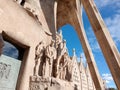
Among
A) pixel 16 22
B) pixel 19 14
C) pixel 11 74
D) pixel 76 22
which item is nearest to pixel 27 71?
pixel 11 74

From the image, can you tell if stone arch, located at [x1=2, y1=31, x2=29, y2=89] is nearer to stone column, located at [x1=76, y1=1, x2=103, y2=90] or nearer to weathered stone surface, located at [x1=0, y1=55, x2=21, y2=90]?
weathered stone surface, located at [x1=0, y1=55, x2=21, y2=90]

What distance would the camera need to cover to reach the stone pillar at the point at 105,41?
20.8 feet

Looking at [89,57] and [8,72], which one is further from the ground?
[89,57]

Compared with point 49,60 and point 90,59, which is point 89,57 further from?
point 49,60

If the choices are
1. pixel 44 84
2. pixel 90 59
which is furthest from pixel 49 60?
pixel 90 59

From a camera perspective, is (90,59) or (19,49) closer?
(19,49)

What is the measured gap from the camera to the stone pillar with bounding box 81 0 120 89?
633 cm

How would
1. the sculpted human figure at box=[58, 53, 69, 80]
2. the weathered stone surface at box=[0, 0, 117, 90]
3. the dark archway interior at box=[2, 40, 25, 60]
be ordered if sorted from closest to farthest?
the weathered stone surface at box=[0, 0, 117, 90] < the dark archway interior at box=[2, 40, 25, 60] < the sculpted human figure at box=[58, 53, 69, 80]

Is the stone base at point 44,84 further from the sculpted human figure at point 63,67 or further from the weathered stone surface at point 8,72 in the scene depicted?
the sculpted human figure at point 63,67

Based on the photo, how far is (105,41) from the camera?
7.19 m

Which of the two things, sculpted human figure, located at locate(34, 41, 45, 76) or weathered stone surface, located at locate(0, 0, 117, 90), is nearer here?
weathered stone surface, located at locate(0, 0, 117, 90)

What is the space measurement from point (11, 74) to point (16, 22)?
1.82 m

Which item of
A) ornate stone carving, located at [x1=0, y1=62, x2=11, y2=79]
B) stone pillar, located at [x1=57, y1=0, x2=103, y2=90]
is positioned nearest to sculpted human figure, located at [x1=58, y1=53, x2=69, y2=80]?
ornate stone carving, located at [x1=0, y1=62, x2=11, y2=79]

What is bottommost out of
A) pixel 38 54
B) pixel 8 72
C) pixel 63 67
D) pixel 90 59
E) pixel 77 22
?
pixel 8 72
